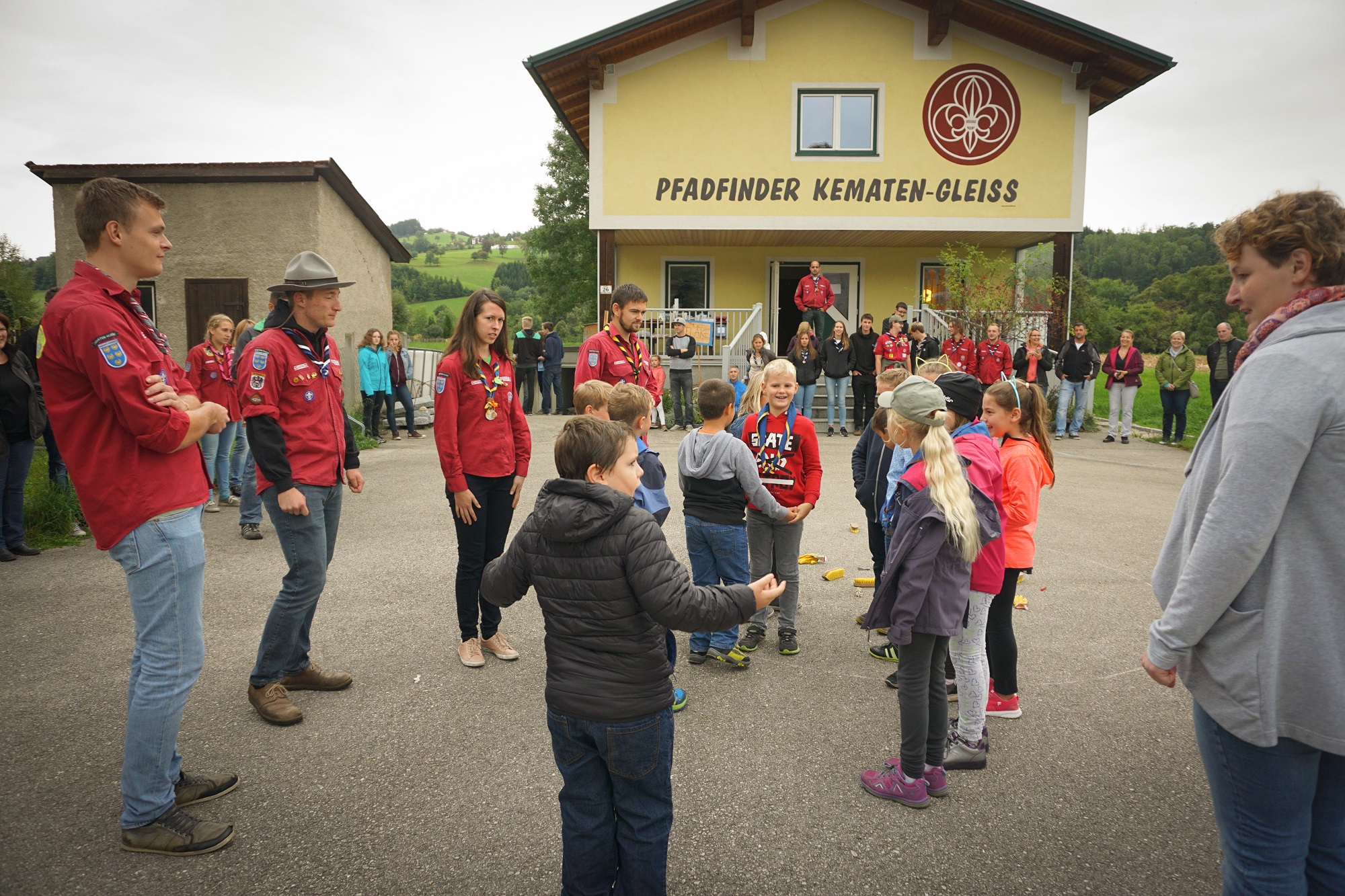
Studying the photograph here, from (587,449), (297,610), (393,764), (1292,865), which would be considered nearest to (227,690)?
(297,610)

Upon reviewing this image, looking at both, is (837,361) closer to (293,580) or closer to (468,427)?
(468,427)

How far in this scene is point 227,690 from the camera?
434 cm

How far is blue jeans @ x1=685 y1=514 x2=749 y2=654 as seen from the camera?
463cm

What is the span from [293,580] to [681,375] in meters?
12.5

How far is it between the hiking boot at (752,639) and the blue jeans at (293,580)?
97.8 inches

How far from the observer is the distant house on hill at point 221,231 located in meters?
15.8

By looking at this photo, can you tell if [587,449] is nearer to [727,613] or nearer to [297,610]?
[727,613]

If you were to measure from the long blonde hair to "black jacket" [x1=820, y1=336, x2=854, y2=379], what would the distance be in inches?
477

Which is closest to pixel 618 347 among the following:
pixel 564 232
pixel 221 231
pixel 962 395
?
pixel 962 395

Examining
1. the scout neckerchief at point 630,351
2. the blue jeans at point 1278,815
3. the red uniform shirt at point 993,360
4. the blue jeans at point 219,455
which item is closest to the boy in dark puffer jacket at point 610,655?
the blue jeans at point 1278,815

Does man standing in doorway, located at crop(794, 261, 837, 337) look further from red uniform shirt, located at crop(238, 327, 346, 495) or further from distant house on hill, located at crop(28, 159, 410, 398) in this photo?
red uniform shirt, located at crop(238, 327, 346, 495)

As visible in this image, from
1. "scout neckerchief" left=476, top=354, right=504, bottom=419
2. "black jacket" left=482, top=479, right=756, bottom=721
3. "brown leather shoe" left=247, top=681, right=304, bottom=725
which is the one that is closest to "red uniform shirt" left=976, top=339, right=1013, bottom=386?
"scout neckerchief" left=476, top=354, right=504, bottom=419

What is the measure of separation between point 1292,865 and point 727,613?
1535 mm

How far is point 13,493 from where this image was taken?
7105 mm
